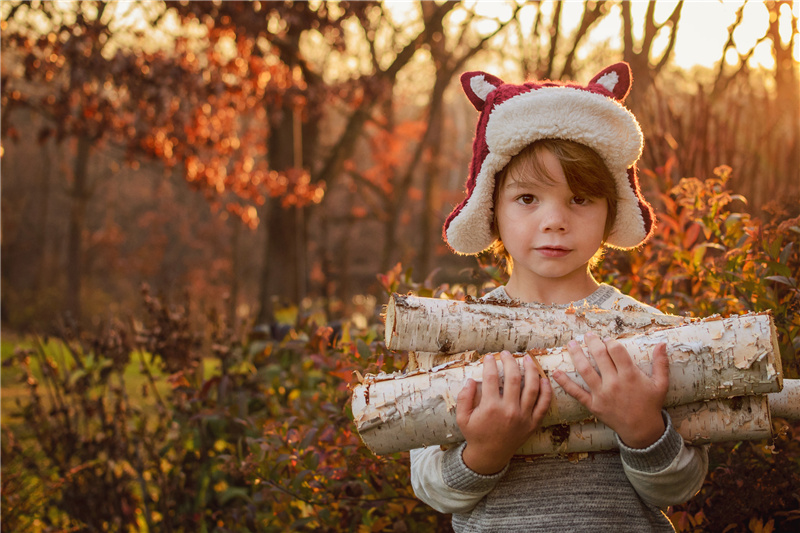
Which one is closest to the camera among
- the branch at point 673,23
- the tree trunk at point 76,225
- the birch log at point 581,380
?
the birch log at point 581,380

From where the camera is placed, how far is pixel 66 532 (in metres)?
2.88

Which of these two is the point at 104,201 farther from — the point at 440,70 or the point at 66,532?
the point at 66,532

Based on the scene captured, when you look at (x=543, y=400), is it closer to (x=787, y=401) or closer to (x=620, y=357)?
(x=620, y=357)

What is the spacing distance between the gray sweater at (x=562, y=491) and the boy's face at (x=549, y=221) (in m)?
0.42

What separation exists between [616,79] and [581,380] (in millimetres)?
832

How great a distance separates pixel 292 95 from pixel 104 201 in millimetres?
20381

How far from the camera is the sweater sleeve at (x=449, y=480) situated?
1.30 meters

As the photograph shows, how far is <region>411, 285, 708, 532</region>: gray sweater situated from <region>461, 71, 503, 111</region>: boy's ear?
91cm

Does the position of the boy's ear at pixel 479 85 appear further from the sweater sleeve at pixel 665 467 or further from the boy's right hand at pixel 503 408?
the sweater sleeve at pixel 665 467

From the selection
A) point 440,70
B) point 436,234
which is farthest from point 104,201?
point 440,70

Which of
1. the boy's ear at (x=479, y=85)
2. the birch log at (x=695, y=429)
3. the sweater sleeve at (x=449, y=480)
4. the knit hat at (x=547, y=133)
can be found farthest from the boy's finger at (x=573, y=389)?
the boy's ear at (x=479, y=85)

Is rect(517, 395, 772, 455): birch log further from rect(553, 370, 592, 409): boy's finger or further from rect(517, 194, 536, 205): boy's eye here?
rect(517, 194, 536, 205): boy's eye

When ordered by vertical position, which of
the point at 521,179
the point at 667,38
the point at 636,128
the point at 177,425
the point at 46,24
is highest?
the point at 46,24

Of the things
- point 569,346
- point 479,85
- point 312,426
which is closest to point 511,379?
point 569,346
